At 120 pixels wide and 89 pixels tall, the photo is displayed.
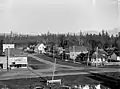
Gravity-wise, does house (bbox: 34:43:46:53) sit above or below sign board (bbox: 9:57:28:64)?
above

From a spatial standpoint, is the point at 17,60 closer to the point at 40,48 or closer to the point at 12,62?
the point at 12,62

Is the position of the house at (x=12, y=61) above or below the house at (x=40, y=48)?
below

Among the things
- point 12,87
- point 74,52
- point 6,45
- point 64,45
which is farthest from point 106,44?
point 12,87

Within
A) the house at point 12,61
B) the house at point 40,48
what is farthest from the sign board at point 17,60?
the house at point 40,48

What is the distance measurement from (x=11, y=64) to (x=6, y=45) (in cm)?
145

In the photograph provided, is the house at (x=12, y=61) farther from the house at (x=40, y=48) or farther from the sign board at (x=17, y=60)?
the house at (x=40, y=48)

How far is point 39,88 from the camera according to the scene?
3.34 metres

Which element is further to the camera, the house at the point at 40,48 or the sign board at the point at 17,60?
the house at the point at 40,48

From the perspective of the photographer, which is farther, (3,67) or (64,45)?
(64,45)

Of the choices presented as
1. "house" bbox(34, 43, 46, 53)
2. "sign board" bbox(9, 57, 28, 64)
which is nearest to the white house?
"sign board" bbox(9, 57, 28, 64)

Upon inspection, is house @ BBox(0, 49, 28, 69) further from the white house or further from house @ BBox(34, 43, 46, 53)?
house @ BBox(34, 43, 46, 53)

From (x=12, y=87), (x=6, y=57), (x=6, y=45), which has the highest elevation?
(x=6, y=45)

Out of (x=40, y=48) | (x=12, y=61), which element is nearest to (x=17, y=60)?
(x=12, y=61)

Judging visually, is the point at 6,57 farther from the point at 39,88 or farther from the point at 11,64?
the point at 39,88
